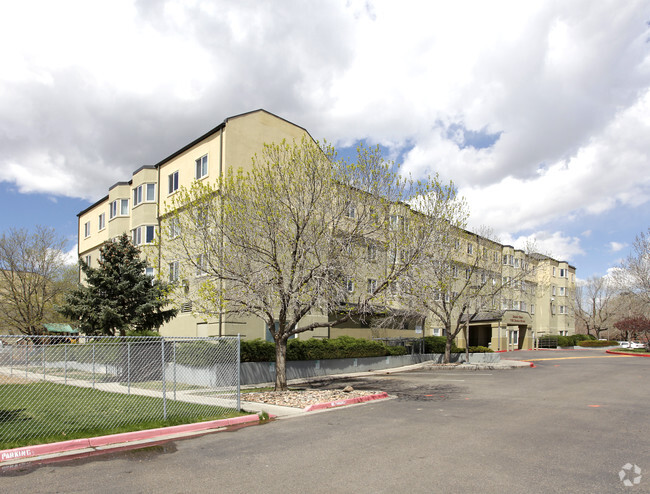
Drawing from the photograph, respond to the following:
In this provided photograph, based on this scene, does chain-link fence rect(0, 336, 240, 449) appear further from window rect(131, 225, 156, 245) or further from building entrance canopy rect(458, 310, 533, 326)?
building entrance canopy rect(458, 310, 533, 326)

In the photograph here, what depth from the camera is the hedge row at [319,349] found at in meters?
20.9

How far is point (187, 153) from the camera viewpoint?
27.2 meters

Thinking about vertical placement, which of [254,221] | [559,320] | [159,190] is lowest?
[559,320]

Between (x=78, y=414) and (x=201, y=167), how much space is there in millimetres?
16534

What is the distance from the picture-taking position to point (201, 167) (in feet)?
85.4

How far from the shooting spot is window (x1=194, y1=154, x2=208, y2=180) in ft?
84.0

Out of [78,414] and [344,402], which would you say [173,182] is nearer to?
[78,414]

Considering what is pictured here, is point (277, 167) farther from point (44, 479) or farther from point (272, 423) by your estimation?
point (44, 479)

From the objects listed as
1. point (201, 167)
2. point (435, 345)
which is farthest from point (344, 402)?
point (435, 345)

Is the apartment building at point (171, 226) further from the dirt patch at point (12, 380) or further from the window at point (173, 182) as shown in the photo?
the dirt patch at point (12, 380)

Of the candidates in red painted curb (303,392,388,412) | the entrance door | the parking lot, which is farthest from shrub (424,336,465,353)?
the parking lot

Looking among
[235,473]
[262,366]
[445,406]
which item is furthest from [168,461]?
[262,366]

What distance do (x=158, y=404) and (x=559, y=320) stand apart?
208 feet

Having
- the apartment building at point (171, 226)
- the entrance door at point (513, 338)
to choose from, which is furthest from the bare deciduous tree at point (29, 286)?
the entrance door at point (513, 338)
